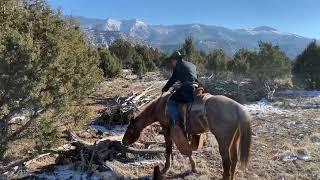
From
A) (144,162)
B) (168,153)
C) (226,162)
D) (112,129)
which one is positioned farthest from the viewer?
(112,129)

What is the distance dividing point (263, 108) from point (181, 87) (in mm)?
13375

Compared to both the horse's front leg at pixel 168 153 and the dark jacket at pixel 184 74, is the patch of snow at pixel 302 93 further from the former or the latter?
the dark jacket at pixel 184 74

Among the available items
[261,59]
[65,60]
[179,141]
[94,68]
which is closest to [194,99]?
[179,141]

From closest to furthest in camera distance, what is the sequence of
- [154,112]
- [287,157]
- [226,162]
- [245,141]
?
1. [245,141]
2. [226,162]
3. [154,112]
4. [287,157]

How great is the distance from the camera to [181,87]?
1002 centimetres

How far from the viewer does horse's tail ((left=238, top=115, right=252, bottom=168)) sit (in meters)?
9.18

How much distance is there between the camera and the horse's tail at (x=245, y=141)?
918 centimetres

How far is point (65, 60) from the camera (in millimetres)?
10930

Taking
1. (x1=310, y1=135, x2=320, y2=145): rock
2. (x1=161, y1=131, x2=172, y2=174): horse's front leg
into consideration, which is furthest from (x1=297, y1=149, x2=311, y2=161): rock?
(x1=161, y1=131, x2=172, y2=174): horse's front leg

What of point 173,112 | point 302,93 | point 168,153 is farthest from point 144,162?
point 302,93

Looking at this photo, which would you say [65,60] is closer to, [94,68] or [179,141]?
[94,68]

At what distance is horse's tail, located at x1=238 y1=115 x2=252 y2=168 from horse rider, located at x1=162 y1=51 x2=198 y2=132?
4.67ft

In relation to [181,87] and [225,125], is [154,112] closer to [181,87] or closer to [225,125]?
[181,87]

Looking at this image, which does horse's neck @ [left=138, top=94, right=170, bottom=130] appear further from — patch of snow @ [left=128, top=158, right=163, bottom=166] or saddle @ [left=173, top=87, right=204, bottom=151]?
patch of snow @ [left=128, top=158, right=163, bottom=166]
